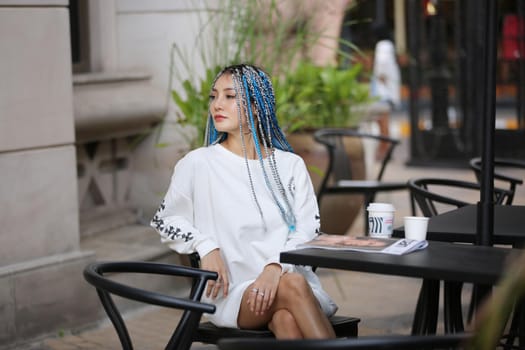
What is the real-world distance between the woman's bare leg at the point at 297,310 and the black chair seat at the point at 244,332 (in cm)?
4

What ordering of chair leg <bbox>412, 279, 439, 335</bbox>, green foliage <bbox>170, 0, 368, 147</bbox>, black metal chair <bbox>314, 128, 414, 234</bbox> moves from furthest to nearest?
black metal chair <bbox>314, 128, 414, 234</bbox>
green foliage <bbox>170, 0, 368, 147</bbox>
chair leg <bbox>412, 279, 439, 335</bbox>

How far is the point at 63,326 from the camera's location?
494 cm

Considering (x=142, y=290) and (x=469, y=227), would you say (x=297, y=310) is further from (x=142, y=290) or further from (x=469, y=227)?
(x=469, y=227)

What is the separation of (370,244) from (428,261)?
29cm

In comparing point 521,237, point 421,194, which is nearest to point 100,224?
point 421,194

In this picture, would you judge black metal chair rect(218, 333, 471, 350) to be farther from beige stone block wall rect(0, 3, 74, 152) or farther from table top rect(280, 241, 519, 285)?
beige stone block wall rect(0, 3, 74, 152)

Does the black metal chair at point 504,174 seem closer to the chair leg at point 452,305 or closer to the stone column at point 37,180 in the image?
the chair leg at point 452,305

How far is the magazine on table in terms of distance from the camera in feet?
9.71

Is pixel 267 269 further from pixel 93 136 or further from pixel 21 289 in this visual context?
pixel 93 136

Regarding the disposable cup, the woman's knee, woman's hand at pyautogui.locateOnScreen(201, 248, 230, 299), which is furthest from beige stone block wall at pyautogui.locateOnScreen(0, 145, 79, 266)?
the disposable cup

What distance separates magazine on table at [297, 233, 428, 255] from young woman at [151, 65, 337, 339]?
0.74ft

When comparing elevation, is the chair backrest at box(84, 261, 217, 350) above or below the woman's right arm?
below

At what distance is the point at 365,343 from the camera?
85.4 inches

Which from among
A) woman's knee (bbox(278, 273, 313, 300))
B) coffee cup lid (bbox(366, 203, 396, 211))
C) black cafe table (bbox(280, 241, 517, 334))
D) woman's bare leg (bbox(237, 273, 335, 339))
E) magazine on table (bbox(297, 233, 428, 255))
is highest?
coffee cup lid (bbox(366, 203, 396, 211))
